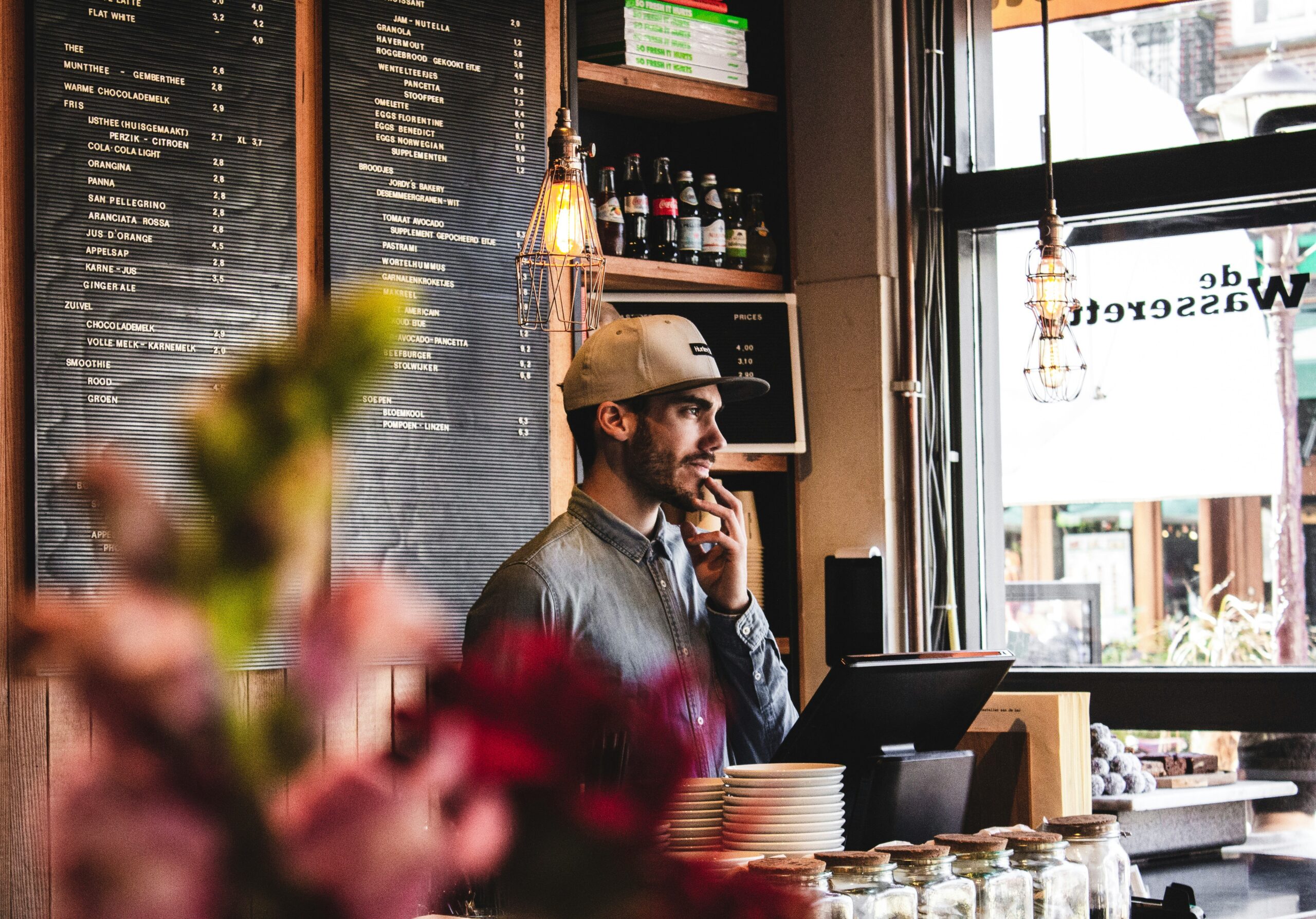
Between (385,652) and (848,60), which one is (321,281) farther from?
(385,652)

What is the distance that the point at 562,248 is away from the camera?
8.73 feet

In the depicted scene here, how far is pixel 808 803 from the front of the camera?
1643 mm

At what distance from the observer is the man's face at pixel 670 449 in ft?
7.92

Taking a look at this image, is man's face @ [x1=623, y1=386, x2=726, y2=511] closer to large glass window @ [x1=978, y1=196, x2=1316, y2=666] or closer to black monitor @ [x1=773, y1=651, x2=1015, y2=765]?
black monitor @ [x1=773, y1=651, x2=1015, y2=765]

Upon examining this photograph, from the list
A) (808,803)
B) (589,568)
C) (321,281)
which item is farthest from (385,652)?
(321,281)

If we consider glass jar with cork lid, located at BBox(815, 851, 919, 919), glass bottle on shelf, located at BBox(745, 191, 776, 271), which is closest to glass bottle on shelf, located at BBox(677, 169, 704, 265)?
glass bottle on shelf, located at BBox(745, 191, 776, 271)

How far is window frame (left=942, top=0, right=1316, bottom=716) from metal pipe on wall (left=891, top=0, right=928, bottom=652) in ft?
0.64

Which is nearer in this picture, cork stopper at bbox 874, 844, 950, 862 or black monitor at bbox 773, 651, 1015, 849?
cork stopper at bbox 874, 844, 950, 862

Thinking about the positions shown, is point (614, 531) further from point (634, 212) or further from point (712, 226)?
point (712, 226)

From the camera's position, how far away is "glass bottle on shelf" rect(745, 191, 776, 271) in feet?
12.9

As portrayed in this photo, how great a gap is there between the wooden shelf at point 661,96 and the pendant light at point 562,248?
148 millimetres

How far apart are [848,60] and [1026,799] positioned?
2255mm

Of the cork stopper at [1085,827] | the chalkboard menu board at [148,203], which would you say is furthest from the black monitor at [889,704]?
the chalkboard menu board at [148,203]

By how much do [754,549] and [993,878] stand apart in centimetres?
243
